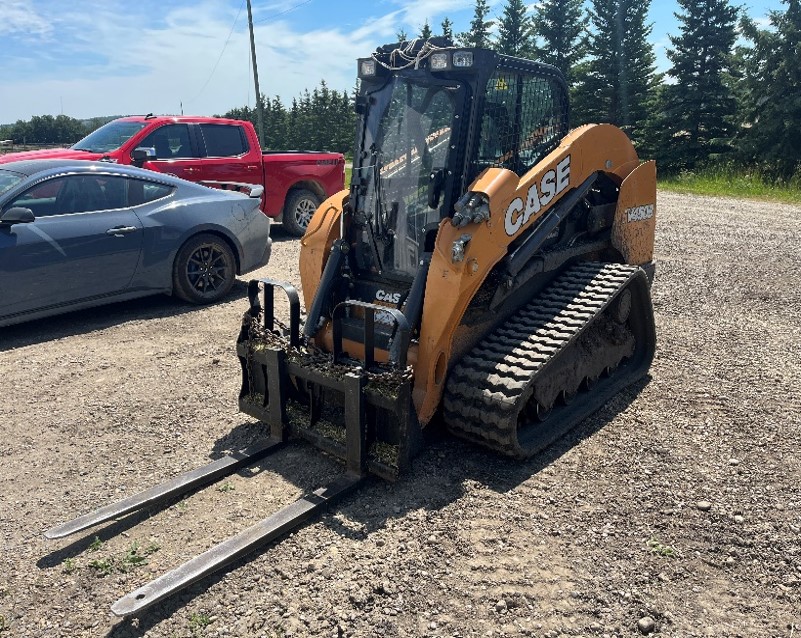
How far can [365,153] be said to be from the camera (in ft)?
15.5

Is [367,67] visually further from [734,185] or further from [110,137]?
[734,185]

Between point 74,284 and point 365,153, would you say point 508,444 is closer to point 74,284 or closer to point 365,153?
point 365,153

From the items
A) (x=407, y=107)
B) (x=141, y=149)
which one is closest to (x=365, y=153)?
(x=407, y=107)

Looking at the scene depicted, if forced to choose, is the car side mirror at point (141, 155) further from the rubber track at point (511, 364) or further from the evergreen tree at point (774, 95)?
the evergreen tree at point (774, 95)

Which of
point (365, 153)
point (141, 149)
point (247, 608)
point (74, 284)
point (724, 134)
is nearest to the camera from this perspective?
point (247, 608)

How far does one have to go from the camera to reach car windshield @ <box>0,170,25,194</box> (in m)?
6.50

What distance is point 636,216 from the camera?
5.78 meters

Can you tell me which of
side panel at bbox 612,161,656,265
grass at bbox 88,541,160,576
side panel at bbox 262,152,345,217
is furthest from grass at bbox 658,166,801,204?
grass at bbox 88,541,160,576

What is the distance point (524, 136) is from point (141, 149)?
7.03 metres

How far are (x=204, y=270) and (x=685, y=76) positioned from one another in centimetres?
2491

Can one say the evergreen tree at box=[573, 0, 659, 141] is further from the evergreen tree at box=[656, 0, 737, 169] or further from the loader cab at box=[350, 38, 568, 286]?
the loader cab at box=[350, 38, 568, 286]

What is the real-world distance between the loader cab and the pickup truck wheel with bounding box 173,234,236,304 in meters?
3.30

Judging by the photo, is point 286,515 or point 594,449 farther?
point 594,449

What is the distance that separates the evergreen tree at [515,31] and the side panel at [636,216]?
32.5 m
